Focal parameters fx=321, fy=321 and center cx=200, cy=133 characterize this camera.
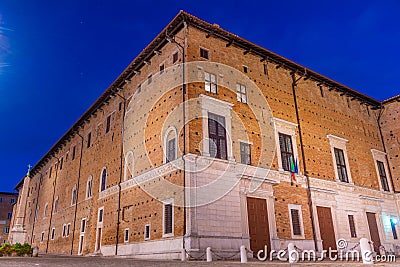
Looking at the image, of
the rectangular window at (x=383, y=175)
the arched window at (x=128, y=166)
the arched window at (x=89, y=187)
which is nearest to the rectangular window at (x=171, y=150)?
the arched window at (x=128, y=166)

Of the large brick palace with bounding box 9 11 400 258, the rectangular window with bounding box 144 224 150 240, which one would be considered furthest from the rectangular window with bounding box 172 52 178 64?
the rectangular window with bounding box 144 224 150 240

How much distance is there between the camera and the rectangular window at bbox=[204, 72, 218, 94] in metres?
15.3

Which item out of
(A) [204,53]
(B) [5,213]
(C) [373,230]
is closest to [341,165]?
(C) [373,230]

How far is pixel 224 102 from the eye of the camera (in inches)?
604

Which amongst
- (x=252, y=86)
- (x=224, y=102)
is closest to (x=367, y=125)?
(x=252, y=86)

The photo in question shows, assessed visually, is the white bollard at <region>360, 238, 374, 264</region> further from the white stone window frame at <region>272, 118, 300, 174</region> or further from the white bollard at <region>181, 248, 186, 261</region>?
the white stone window frame at <region>272, 118, 300, 174</region>

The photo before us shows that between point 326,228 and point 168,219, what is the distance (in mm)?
9058

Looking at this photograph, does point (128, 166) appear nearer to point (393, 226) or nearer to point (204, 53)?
point (204, 53)

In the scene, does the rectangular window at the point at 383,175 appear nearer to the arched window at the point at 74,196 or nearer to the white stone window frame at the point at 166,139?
the white stone window frame at the point at 166,139

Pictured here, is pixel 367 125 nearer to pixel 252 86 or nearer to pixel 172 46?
pixel 252 86

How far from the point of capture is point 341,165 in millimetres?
20047

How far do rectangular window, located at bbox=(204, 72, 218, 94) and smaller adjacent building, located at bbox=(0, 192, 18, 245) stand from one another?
2381 inches

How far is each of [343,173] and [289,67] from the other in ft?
24.3

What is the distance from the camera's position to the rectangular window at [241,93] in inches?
648
